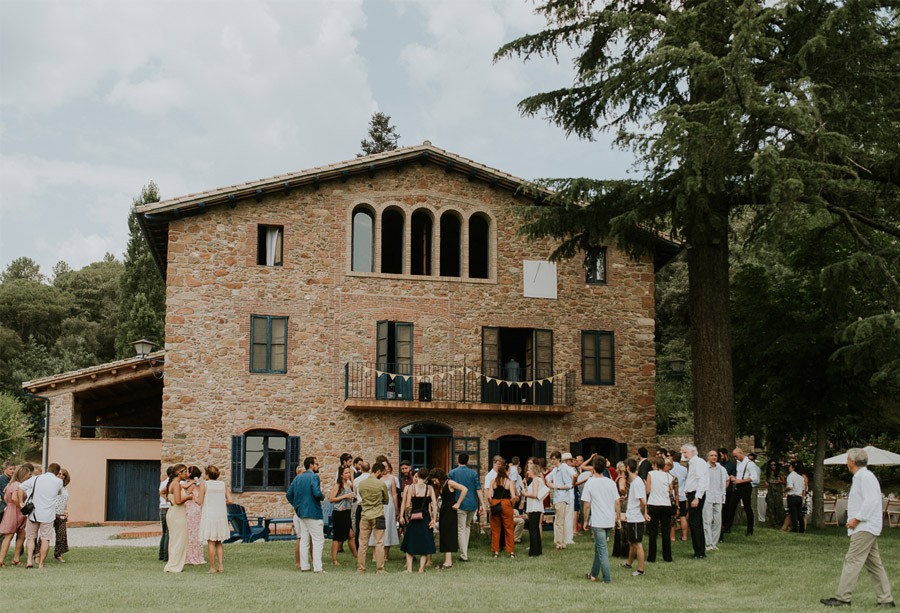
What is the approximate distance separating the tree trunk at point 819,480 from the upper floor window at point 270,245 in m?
13.0

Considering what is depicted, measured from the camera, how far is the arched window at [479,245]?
24000 mm

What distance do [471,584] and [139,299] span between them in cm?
3199

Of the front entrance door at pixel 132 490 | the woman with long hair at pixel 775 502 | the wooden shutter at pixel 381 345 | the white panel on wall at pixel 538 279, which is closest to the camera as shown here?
the woman with long hair at pixel 775 502

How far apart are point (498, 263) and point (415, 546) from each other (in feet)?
37.6

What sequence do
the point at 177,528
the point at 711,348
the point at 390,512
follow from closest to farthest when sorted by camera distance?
the point at 177,528 < the point at 390,512 < the point at 711,348

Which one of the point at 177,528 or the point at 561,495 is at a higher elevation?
the point at 561,495

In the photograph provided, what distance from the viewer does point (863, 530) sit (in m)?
9.73

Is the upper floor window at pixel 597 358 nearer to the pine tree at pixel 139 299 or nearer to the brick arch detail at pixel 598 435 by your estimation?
the brick arch detail at pixel 598 435

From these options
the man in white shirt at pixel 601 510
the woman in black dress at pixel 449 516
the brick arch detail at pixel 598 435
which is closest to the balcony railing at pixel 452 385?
the brick arch detail at pixel 598 435

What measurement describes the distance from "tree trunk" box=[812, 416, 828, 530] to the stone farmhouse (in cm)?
403

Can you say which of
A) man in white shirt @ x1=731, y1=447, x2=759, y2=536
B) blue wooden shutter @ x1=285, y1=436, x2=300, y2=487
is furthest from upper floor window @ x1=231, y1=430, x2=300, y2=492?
man in white shirt @ x1=731, y1=447, x2=759, y2=536

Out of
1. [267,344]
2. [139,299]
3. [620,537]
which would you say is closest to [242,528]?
[267,344]

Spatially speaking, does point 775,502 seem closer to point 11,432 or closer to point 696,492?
point 696,492

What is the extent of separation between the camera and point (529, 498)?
14781 mm
